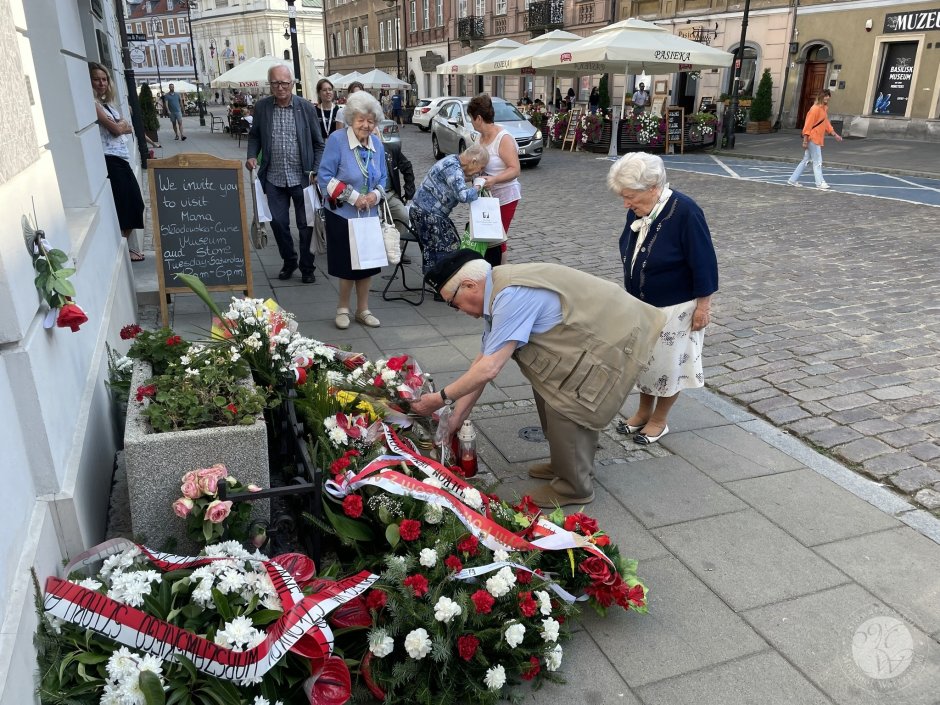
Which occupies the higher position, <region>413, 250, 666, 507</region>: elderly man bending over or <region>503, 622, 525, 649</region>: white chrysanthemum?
<region>413, 250, 666, 507</region>: elderly man bending over

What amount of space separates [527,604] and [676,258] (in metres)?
2.13

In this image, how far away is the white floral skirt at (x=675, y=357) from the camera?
402cm

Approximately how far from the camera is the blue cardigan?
383 centimetres

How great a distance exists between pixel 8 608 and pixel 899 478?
3970 millimetres

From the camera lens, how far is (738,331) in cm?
627

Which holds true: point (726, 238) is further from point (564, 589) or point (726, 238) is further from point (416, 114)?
point (416, 114)

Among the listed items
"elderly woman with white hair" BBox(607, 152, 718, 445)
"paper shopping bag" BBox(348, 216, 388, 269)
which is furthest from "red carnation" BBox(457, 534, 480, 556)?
"paper shopping bag" BBox(348, 216, 388, 269)

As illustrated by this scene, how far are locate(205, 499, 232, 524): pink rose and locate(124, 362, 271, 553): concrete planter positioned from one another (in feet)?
0.74

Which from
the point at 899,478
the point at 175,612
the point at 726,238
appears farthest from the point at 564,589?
the point at 726,238

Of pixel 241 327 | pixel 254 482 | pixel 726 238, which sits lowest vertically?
pixel 726 238

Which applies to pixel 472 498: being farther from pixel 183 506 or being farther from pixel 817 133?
pixel 817 133

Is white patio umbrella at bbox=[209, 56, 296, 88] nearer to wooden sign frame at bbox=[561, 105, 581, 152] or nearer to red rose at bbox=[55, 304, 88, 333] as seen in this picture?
wooden sign frame at bbox=[561, 105, 581, 152]

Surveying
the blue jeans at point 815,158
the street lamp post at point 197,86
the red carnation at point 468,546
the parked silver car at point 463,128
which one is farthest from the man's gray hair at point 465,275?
the street lamp post at point 197,86

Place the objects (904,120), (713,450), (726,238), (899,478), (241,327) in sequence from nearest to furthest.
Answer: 1. (241,327)
2. (899,478)
3. (713,450)
4. (726,238)
5. (904,120)
